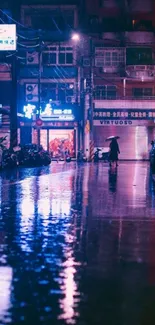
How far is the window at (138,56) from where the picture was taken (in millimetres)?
62312

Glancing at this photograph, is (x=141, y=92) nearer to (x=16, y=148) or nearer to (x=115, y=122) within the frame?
(x=115, y=122)

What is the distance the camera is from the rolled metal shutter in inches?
2532

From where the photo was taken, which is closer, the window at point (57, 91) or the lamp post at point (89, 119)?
the lamp post at point (89, 119)

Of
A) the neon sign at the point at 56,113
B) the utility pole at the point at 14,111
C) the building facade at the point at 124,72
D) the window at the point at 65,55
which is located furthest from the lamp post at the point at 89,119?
the utility pole at the point at 14,111

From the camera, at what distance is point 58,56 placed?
203 feet

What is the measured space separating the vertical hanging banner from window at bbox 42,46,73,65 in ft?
45.3

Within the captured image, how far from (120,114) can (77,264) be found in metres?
57.4

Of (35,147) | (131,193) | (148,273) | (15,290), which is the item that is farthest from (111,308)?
(35,147)

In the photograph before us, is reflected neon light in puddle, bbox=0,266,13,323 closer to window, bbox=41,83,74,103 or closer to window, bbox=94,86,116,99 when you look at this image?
window, bbox=41,83,74,103

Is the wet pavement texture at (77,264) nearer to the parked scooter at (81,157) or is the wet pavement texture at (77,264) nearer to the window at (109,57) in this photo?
the parked scooter at (81,157)

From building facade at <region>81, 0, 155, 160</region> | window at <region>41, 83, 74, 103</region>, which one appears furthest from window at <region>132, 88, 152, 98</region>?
window at <region>41, 83, 74, 103</region>

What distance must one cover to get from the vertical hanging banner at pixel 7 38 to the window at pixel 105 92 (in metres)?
17.2

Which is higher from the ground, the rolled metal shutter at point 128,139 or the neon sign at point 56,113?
the neon sign at point 56,113

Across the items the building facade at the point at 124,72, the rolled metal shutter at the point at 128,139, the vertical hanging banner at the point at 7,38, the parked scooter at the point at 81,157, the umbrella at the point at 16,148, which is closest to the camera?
the umbrella at the point at 16,148
